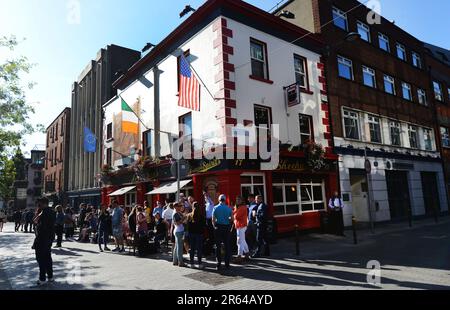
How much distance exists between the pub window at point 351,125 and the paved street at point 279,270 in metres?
7.68

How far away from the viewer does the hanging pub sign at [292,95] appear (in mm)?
14570

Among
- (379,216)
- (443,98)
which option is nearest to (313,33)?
(379,216)

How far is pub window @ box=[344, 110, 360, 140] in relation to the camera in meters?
18.5

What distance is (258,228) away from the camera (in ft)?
33.8

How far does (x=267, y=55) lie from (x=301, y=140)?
14.7 feet

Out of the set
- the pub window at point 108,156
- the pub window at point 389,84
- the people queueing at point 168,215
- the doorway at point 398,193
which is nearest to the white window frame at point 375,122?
the doorway at point 398,193

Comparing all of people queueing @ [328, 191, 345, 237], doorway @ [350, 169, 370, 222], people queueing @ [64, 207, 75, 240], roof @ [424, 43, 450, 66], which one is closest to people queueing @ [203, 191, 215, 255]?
people queueing @ [328, 191, 345, 237]

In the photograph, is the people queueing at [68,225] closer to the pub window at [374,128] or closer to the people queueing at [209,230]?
the people queueing at [209,230]

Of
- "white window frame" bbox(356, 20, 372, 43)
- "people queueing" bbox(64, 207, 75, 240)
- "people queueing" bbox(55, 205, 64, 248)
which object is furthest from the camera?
"white window frame" bbox(356, 20, 372, 43)

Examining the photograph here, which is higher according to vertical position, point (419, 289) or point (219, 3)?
point (219, 3)

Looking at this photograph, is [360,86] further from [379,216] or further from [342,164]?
[379,216]

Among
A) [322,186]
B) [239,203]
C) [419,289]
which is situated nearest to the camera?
[419,289]

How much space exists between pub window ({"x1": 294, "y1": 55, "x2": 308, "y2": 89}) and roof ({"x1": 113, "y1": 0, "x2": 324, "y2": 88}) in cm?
93

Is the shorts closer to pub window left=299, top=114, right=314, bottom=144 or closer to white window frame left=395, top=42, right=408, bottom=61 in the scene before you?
pub window left=299, top=114, right=314, bottom=144
